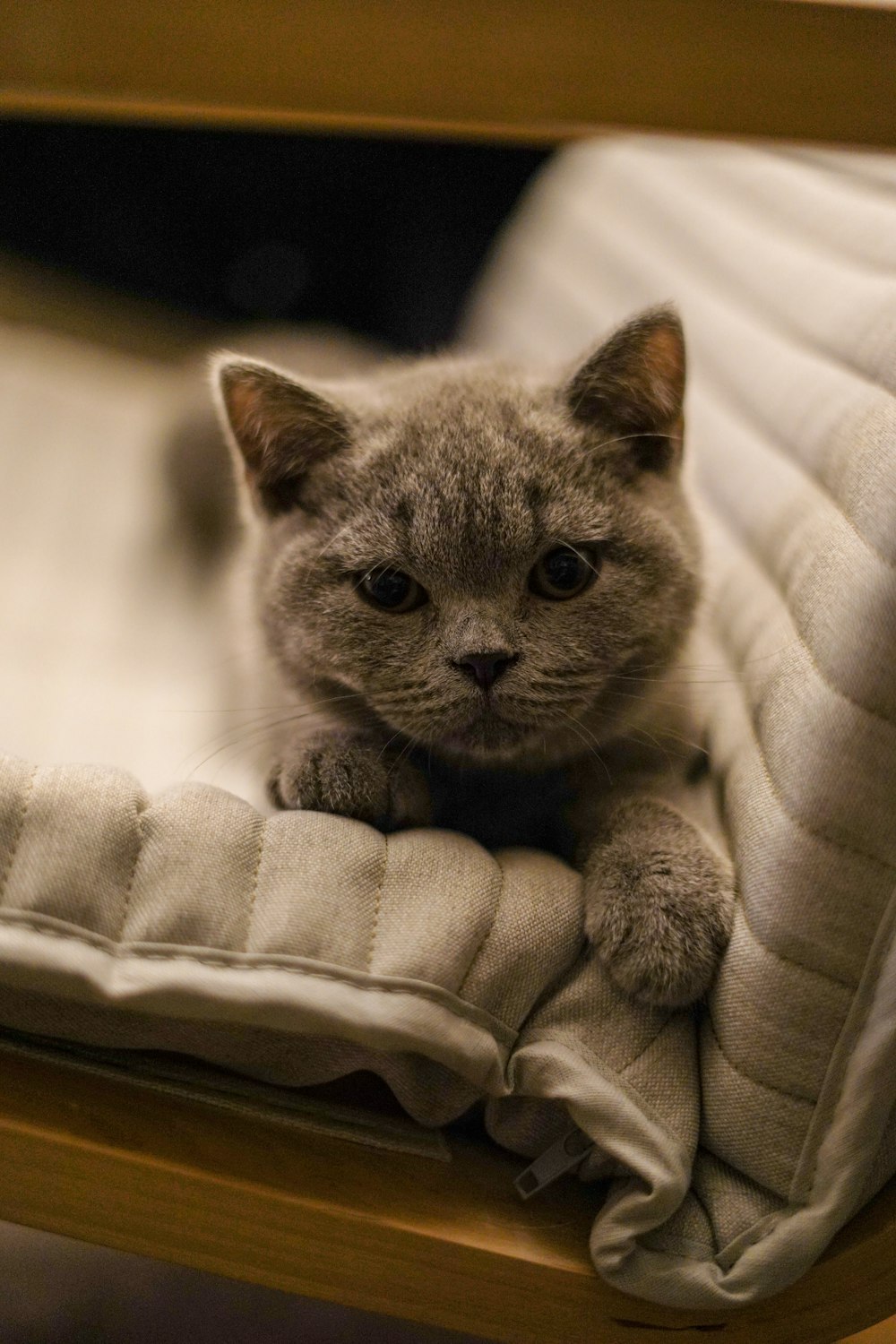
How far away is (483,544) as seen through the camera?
926 millimetres

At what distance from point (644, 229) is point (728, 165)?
7.6 inches

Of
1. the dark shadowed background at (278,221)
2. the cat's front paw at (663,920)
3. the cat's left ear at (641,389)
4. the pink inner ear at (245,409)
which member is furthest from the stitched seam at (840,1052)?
the dark shadowed background at (278,221)

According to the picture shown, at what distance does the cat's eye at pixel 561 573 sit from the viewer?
0.95 m

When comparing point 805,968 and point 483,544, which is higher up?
point 483,544

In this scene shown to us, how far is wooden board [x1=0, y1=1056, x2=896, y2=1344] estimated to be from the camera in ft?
2.52

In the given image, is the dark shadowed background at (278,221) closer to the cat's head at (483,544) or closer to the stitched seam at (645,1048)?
the cat's head at (483,544)

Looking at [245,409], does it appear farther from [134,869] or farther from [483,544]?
[134,869]

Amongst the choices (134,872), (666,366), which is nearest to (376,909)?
(134,872)

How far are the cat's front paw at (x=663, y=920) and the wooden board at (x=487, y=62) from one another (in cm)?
58

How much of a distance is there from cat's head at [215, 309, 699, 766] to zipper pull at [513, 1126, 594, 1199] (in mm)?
321

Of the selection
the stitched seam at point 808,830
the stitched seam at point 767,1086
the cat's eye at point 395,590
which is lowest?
the stitched seam at point 767,1086

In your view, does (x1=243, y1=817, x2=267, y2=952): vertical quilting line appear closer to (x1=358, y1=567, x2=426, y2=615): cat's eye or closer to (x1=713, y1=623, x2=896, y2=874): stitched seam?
(x1=358, y1=567, x2=426, y2=615): cat's eye

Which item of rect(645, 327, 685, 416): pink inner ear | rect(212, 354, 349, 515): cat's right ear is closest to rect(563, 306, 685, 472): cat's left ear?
rect(645, 327, 685, 416): pink inner ear

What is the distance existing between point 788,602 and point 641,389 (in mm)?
252
